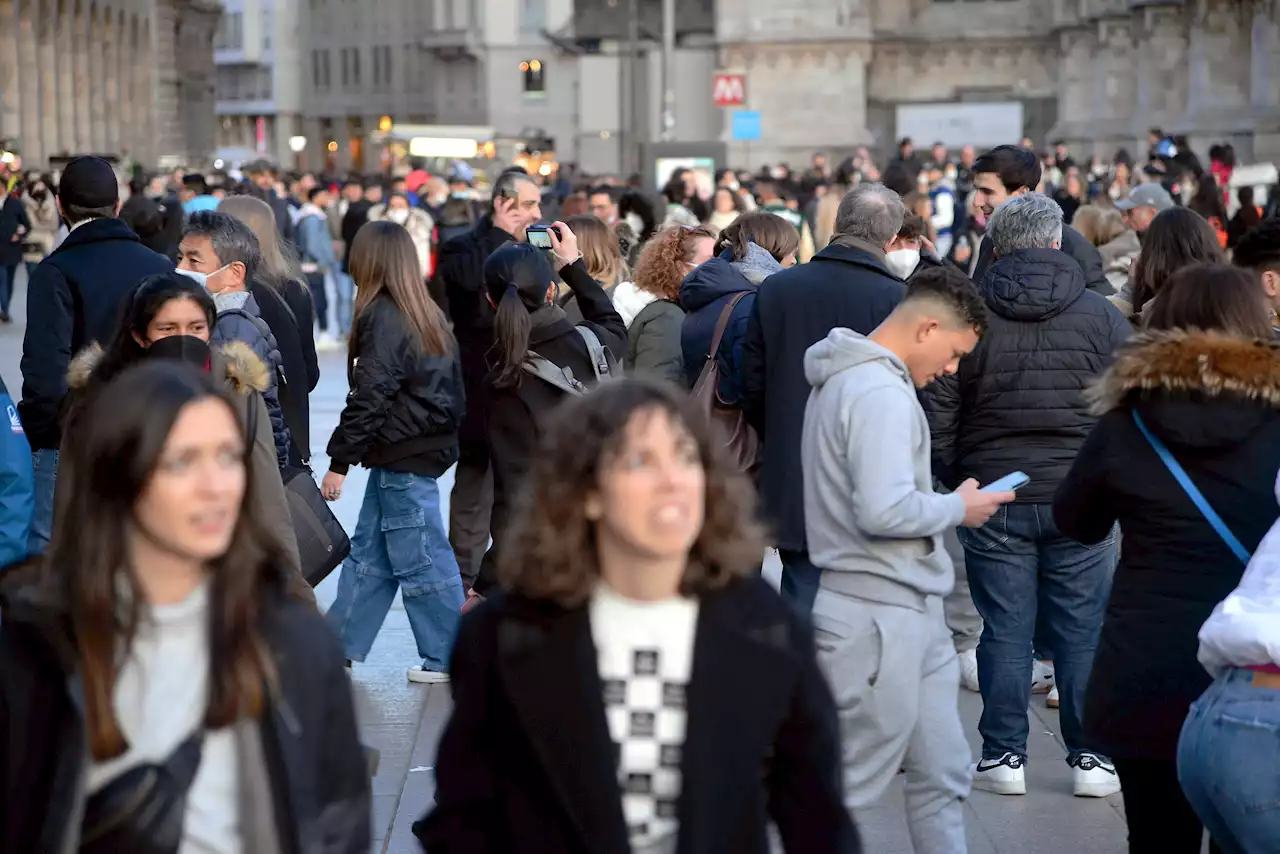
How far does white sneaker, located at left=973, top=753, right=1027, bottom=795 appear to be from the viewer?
672 centimetres

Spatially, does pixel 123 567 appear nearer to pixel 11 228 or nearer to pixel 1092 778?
pixel 1092 778

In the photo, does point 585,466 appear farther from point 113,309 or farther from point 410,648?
point 410,648

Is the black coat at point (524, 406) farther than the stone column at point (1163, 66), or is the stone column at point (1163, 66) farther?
the stone column at point (1163, 66)

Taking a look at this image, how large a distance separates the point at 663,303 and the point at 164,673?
568cm

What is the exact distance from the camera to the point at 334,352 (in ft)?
71.8

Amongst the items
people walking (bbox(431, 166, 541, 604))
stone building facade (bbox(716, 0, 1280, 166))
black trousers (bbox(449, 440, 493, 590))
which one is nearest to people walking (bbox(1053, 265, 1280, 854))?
people walking (bbox(431, 166, 541, 604))

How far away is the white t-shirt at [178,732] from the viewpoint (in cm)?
289

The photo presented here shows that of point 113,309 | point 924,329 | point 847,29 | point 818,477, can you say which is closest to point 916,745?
point 818,477

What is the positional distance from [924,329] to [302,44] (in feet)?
383

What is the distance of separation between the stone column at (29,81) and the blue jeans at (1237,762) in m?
53.5

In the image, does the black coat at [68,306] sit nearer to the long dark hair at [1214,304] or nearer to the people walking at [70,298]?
the people walking at [70,298]

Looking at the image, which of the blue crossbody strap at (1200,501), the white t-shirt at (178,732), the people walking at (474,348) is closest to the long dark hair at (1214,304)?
the blue crossbody strap at (1200,501)

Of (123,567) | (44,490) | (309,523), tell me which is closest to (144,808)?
(123,567)

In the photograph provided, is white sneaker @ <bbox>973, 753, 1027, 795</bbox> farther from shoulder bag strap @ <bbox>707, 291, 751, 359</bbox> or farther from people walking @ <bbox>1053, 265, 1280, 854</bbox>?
people walking @ <bbox>1053, 265, 1280, 854</bbox>
